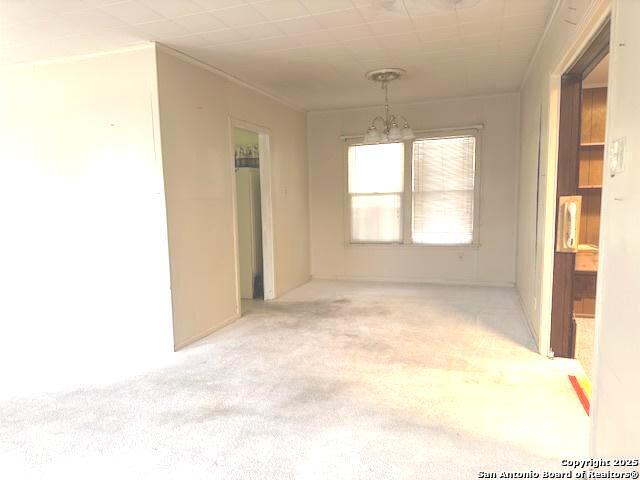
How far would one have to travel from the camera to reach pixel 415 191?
583 cm

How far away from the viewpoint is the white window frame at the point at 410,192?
5.54m

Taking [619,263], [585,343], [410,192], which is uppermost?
[410,192]

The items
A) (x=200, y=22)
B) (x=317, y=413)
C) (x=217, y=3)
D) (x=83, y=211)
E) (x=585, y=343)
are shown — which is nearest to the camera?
(x=317, y=413)

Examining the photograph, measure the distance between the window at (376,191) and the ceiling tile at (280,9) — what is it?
3.31 metres

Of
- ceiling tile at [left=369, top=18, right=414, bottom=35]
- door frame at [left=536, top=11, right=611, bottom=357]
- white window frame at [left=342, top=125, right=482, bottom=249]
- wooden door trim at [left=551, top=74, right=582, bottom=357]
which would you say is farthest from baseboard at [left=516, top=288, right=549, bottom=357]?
ceiling tile at [left=369, top=18, right=414, bottom=35]

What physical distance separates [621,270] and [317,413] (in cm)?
169

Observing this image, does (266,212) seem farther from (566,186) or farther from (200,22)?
(566,186)

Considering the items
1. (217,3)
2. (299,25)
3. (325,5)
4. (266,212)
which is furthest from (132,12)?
(266,212)

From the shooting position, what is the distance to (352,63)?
12.8 ft

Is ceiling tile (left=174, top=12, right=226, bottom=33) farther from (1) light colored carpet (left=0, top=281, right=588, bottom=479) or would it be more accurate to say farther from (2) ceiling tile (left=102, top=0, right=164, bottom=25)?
(1) light colored carpet (left=0, top=281, right=588, bottom=479)

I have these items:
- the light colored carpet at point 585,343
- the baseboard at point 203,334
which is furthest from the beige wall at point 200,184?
the light colored carpet at point 585,343

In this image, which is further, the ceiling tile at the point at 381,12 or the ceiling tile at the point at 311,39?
the ceiling tile at the point at 311,39

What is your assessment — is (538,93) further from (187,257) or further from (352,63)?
(187,257)

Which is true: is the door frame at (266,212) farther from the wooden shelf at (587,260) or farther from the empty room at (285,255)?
the wooden shelf at (587,260)
